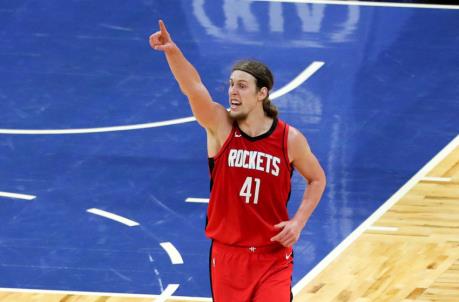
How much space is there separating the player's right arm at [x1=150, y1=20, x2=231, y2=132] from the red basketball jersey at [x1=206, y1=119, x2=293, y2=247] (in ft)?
0.46

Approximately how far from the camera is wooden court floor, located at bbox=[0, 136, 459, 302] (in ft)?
38.9

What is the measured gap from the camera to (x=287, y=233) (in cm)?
890

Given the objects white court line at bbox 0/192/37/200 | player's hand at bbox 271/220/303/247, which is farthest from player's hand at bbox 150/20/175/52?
white court line at bbox 0/192/37/200

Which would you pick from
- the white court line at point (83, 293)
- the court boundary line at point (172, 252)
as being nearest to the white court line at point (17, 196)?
the court boundary line at point (172, 252)

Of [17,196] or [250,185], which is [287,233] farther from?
[17,196]

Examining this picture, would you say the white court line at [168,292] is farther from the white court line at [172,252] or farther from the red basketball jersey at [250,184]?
the red basketball jersey at [250,184]

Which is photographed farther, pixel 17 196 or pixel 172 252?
pixel 17 196

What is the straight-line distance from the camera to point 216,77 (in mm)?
17234

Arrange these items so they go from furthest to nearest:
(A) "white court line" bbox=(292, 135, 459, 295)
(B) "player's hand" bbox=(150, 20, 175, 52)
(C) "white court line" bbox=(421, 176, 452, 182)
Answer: (C) "white court line" bbox=(421, 176, 452, 182), (A) "white court line" bbox=(292, 135, 459, 295), (B) "player's hand" bbox=(150, 20, 175, 52)

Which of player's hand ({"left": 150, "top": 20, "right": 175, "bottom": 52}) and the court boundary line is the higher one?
player's hand ({"left": 150, "top": 20, "right": 175, "bottom": 52})

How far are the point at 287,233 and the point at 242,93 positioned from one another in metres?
0.89

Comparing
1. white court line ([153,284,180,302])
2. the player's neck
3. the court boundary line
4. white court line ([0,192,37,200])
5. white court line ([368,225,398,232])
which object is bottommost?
white court line ([0,192,37,200])

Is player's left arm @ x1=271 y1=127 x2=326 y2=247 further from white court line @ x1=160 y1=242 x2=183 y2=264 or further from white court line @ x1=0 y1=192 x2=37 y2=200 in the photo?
white court line @ x1=0 y1=192 x2=37 y2=200

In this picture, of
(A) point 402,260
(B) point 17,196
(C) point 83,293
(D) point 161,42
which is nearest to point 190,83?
(D) point 161,42
